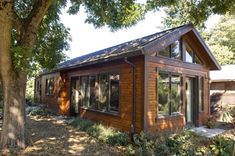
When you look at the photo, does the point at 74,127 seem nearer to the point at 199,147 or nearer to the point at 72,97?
the point at 72,97

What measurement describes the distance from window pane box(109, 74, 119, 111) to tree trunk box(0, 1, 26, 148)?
4.07m

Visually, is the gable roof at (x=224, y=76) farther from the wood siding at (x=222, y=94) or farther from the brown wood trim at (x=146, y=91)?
the brown wood trim at (x=146, y=91)

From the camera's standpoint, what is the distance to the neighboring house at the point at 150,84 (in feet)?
30.2

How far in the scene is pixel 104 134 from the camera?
30.3 ft

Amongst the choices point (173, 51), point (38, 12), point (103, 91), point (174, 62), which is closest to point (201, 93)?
point (174, 62)

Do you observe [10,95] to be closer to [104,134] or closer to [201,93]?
[104,134]

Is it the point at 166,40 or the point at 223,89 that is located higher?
the point at 166,40

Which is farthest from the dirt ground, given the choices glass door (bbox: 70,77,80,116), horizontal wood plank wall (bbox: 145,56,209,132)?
glass door (bbox: 70,77,80,116)

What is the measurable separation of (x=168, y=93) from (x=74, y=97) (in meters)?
6.58

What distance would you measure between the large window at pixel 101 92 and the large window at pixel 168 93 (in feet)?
5.97

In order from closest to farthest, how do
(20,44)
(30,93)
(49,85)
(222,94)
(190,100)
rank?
(20,44) < (190,100) < (222,94) < (49,85) < (30,93)

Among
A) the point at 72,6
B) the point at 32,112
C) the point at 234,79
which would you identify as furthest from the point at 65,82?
the point at 234,79

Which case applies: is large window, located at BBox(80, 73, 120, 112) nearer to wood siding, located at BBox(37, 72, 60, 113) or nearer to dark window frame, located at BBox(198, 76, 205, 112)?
wood siding, located at BBox(37, 72, 60, 113)

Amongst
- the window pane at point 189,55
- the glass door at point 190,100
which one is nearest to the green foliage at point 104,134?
the glass door at point 190,100
